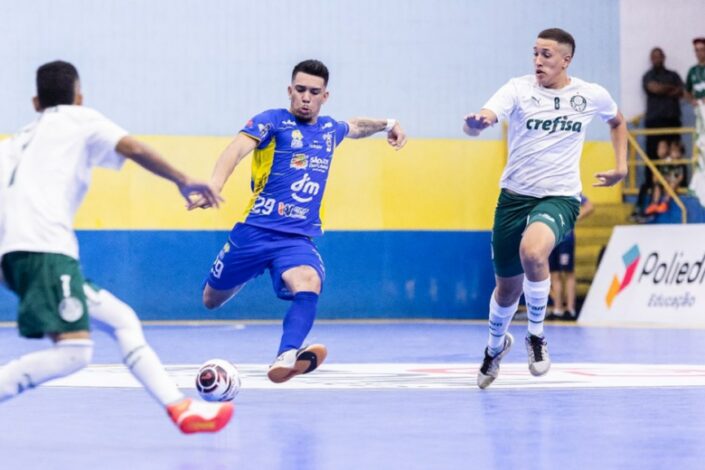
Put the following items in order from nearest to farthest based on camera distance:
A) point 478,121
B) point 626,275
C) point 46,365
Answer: point 46,365, point 478,121, point 626,275

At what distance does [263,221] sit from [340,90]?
11.7 m

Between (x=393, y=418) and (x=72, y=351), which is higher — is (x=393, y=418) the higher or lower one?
the lower one

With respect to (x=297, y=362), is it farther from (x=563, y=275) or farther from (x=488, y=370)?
(x=563, y=275)

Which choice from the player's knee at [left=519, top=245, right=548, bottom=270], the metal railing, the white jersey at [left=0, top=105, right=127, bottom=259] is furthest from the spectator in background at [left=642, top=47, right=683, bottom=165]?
the white jersey at [left=0, top=105, right=127, bottom=259]

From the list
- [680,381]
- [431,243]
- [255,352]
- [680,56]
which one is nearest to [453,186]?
[431,243]

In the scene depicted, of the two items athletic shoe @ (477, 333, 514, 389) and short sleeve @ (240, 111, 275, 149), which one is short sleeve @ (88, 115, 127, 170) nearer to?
short sleeve @ (240, 111, 275, 149)

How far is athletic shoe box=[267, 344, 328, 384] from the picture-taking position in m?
8.49

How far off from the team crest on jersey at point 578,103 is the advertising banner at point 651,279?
28.2 feet

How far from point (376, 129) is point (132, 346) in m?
4.44

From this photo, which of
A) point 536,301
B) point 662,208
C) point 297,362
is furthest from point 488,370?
point 662,208

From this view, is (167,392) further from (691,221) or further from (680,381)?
(691,221)

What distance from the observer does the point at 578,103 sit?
9945mm

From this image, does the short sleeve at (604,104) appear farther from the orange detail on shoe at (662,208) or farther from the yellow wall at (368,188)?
the orange detail on shoe at (662,208)

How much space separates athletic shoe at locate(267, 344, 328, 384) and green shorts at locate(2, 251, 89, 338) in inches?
96.8
